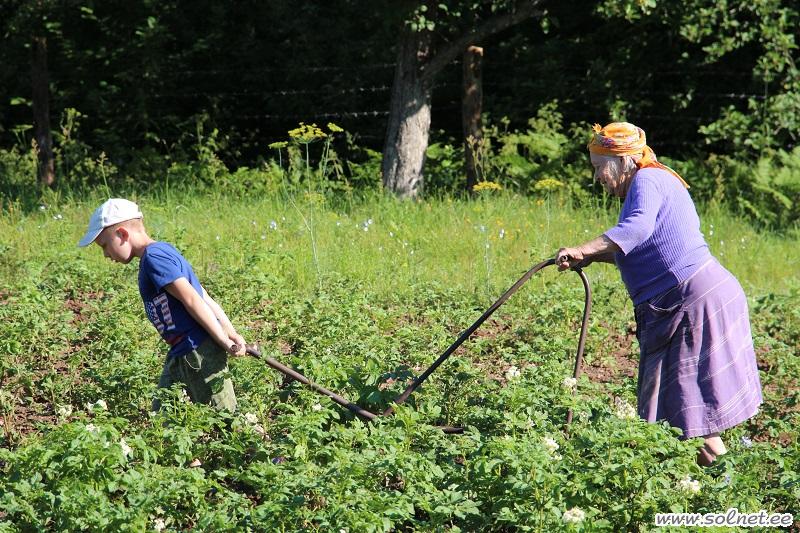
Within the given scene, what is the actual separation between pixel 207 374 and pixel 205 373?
→ 0.01 metres

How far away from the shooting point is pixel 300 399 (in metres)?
5.02

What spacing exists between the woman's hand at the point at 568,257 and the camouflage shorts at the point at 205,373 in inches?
61.3

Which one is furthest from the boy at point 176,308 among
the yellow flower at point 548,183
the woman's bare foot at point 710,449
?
the yellow flower at point 548,183

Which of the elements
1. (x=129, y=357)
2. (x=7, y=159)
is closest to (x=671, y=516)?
(x=129, y=357)

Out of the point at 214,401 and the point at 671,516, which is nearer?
the point at 671,516

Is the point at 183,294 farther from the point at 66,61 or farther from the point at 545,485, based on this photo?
the point at 66,61

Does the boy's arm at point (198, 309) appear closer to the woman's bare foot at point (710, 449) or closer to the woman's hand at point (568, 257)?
the woman's hand at point (568, 257)

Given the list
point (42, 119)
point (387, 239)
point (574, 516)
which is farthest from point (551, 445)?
point (42, 119)

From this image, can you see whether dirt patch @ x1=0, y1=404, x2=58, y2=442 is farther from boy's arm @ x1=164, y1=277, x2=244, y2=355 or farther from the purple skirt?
the purple skirt

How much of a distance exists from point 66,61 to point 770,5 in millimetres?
8385

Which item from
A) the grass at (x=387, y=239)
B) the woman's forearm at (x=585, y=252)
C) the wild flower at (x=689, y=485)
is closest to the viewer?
the wild flower at (x=689, y=485)

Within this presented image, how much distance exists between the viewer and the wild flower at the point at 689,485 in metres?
3.76

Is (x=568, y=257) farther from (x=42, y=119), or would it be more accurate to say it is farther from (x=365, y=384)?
(x=42, y=119)

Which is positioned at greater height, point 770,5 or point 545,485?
point 770,5
